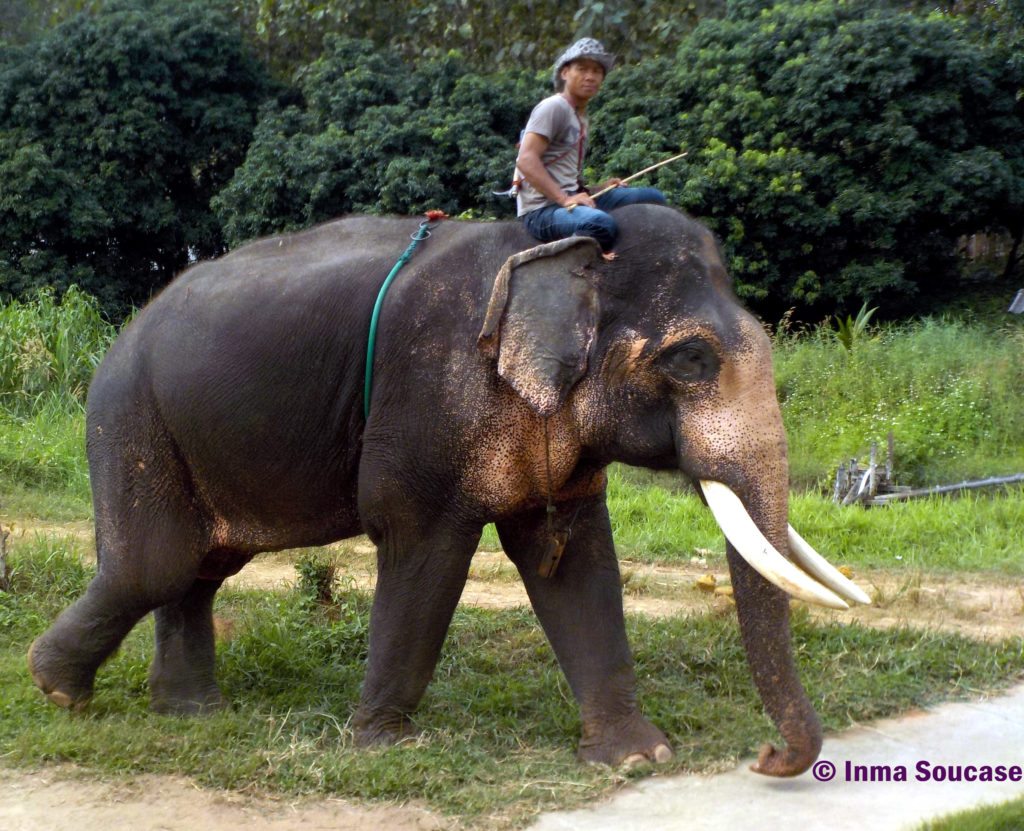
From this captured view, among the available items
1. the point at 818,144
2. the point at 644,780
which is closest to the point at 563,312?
the point at 644,780

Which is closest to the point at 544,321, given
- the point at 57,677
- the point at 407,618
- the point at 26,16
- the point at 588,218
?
the point at 588,218

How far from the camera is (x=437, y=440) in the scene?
12.8ft

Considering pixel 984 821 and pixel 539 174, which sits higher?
pixel 539 174

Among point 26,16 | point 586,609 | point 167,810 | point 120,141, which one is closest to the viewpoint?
point 167,810

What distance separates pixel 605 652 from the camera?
4230mm

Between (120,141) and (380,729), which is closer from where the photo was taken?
(380,729)

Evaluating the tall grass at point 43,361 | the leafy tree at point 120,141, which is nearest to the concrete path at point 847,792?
the tall grass at point 43,361

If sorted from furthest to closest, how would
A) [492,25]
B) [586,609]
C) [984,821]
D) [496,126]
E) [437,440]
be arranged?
[492,25], [496,126], [586,609], [437,440], [984,821]

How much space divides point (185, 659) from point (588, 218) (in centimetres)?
213

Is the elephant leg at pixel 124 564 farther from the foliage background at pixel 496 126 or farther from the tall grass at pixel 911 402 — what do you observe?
the foliage background at pixel 496 126

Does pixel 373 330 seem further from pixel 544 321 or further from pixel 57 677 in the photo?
pixel 57 677

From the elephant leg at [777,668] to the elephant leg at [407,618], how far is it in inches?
34.8

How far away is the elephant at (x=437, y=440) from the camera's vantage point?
3719 mm

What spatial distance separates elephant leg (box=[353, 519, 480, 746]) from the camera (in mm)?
4008
